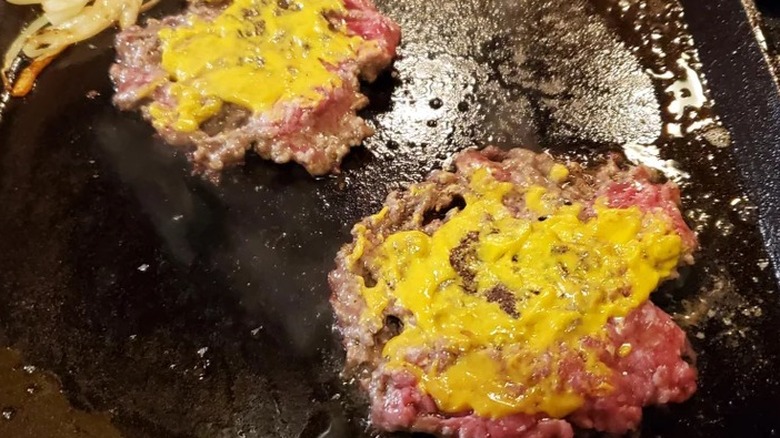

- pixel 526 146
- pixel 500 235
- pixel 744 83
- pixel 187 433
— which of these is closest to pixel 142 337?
pixel 187 433

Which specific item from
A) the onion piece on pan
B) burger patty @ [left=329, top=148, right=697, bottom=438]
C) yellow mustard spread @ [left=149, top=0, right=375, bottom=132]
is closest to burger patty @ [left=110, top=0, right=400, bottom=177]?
yellow mustard spread @ [left=149, top=0, right=375, bottom=132]

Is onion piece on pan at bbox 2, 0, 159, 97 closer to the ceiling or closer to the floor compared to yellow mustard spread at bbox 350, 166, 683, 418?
closer to the ceiling

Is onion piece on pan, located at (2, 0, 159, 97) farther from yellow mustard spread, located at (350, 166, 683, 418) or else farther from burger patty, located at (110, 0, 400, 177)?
yellow mustard spread, located at (350, 166, 683, 418)

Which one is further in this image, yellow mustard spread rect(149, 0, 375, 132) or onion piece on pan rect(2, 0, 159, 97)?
onion piece on pan rect(2, 0, 159, 97)

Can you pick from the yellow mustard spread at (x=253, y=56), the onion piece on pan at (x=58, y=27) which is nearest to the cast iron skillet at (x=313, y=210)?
the onion piece on pan at (x=58, y=27)

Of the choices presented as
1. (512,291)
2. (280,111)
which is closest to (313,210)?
(280,111)

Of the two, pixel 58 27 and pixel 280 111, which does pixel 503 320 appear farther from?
pixel 58 27

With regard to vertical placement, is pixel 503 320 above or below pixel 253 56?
below
